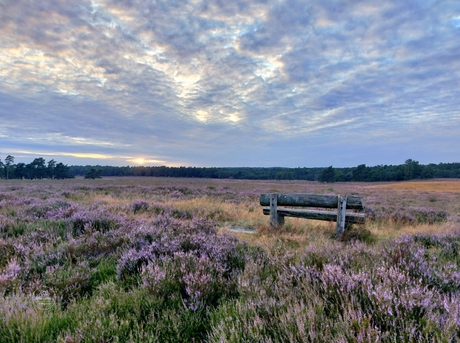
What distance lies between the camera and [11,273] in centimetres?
320

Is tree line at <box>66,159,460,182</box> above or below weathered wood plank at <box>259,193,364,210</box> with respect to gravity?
above

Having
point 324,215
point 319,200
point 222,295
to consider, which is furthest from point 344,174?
point 222,295

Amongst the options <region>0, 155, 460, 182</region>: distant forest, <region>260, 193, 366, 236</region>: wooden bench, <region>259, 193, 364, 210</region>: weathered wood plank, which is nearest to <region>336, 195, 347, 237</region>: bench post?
<region>260, 193, 366, 236</region>: wooden bench

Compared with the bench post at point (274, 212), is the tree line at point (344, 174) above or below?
above

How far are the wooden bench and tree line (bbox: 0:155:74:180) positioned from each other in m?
83.2

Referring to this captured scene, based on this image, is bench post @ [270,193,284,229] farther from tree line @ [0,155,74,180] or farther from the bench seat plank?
tree line @ [0,155,74,180]

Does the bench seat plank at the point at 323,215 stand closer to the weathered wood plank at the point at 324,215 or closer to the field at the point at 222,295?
the weathered wood plank at the point at 324,215

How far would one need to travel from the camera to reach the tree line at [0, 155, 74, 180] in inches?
2751

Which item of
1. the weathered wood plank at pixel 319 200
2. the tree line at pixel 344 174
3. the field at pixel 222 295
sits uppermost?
the tree line at pixel 344 174

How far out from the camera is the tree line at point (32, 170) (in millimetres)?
69875

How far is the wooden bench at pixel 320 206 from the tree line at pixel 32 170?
273 ft

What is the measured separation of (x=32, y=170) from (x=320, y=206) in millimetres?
88409

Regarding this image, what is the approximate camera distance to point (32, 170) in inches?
2800

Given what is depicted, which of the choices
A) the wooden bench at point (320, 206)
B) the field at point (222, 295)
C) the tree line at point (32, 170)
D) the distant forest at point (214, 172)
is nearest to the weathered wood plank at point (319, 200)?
the wooden bench at point (320, 206)
